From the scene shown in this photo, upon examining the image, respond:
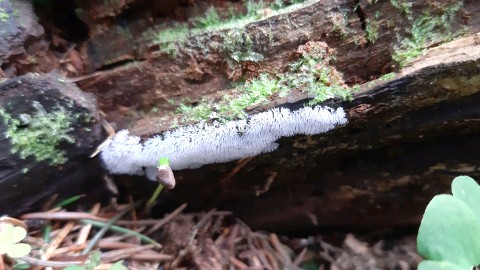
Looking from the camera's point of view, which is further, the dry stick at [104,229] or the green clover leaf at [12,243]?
the dry stick at [104,229]

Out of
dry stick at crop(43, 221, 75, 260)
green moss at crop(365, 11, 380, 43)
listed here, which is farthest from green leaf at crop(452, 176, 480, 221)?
dry stick at crop(43, 221, 75, 260)

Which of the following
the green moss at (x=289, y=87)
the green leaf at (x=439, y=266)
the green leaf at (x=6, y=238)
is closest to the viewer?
the green leaf at (x=439, y=266)

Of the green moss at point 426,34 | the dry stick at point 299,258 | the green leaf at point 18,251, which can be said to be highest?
the green moss at point 426,34

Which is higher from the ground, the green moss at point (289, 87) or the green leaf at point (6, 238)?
the green moss at point (289, 87)

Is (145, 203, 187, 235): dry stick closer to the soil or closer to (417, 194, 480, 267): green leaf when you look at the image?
the soil

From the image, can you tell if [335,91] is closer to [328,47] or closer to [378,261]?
[328,47]

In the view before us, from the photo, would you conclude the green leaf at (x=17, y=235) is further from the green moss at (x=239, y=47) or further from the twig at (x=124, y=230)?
the green moss at (x=239, y=47)

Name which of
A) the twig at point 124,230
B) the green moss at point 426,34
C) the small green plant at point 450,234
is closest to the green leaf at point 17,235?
the twig at point 124,230
